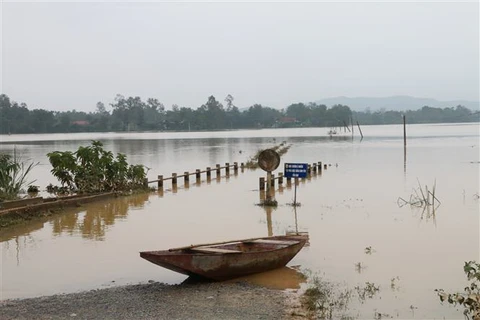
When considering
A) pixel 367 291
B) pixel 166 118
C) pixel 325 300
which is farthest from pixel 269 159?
pixel 166 118

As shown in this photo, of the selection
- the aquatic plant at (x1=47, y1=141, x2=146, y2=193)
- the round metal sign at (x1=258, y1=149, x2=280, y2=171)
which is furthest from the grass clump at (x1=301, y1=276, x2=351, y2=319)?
the aquatic plant at (x1=47, y1=141, x2=146, y2=193)

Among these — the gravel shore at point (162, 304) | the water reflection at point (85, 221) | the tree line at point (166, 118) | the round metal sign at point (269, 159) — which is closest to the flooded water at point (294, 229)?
the water reflection at point (85, 221)

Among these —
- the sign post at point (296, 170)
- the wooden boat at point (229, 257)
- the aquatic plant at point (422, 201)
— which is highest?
the sign post at point (296, 170)

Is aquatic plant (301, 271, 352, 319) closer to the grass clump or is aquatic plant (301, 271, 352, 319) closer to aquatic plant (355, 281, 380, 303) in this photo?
the grass clump

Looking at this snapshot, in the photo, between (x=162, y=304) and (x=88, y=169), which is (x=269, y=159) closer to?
(x=88, y=169)

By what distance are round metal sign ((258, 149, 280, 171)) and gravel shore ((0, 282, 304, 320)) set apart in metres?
7.70

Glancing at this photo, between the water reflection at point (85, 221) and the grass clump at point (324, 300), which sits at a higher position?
the water reflection at point (85, 221)

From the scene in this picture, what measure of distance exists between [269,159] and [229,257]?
7969 mm

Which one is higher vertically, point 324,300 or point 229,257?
point 229,257

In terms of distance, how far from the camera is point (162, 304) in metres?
7.41

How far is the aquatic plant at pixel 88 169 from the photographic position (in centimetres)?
1788

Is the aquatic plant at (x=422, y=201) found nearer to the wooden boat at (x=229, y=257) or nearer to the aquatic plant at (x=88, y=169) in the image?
the wooden boat at (x=229, y=257)

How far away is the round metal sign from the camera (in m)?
15.8

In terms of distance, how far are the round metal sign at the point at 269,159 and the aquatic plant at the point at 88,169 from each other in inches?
209
